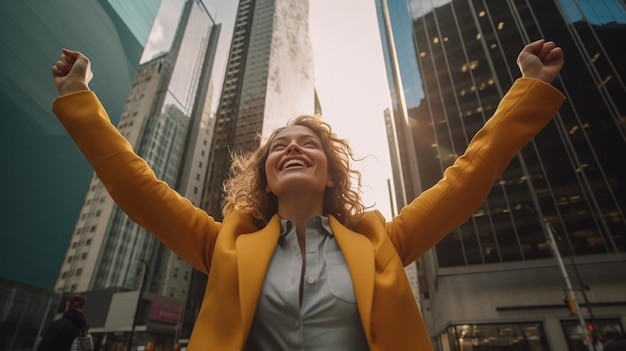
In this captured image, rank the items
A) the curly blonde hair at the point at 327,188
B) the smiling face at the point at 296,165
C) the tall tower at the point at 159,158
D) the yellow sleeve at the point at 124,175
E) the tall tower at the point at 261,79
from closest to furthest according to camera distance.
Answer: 1. the yellow sleeve at the point at 124,175
2. the smiling face at the point at 296,165
3. the curly blonde hair at the point at 327,188
4. the tall tower at the point at 159,158
5. the tall tower at the point at 261,79

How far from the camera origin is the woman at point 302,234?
125 cm

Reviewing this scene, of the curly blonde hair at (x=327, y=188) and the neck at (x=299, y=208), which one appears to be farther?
the curly blonde hair at (x=327, y=188)

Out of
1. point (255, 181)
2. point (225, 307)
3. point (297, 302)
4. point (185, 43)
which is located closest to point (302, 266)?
point (297, 302)

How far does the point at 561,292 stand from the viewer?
91.4 ft

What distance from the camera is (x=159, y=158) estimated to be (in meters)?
61.3

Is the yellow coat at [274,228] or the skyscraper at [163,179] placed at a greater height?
the skyscraper at [163,179]

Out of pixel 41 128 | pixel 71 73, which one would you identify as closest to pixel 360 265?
pixel 71 73

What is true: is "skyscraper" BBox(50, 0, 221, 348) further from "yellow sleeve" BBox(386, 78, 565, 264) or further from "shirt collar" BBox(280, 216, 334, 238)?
"yellow sleeve" BBox(386, 78, 565, 264)

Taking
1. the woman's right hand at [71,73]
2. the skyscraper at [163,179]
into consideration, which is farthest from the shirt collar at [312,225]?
the skyscraper at [163,179]

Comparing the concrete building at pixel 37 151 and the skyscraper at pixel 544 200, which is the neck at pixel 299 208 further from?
the skyscraper at pixel 544 200

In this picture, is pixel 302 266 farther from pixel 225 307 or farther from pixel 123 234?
pixel 123 234

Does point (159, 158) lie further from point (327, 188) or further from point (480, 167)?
point (480, 167)

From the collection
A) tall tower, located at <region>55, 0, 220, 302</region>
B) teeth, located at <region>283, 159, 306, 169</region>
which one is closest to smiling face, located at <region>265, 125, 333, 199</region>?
teeth, located at <region>283, 159, 306, 169</region>

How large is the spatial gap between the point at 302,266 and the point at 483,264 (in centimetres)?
3587
